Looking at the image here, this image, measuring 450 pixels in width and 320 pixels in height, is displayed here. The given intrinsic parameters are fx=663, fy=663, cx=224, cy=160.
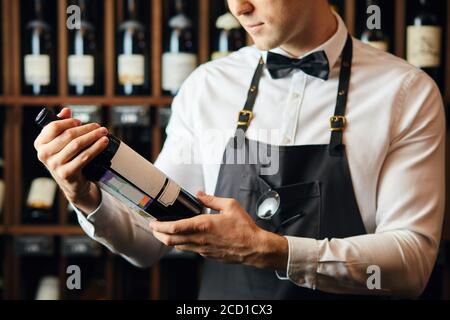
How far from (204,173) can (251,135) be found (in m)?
→ 0.14

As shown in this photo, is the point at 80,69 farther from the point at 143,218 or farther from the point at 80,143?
the point at 80,143

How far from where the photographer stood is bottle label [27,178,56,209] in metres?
2.45

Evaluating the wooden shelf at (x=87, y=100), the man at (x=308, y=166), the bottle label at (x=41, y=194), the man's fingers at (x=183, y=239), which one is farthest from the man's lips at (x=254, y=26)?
the bottle label at (x=41, y=194)

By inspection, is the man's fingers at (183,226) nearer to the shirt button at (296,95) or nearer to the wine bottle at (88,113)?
the shirt button at (296,95)

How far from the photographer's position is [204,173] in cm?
149

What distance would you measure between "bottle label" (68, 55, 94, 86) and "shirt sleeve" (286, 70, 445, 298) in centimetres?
130

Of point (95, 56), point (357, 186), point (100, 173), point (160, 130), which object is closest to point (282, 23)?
point (357, 186)

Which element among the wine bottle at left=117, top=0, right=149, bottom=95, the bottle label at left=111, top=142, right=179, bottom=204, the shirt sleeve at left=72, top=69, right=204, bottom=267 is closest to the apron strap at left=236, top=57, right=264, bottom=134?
the shirt sleeve at left=72, top=69, right=204, bottom=267

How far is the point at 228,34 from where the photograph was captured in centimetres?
255

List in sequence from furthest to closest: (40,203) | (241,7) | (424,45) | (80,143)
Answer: (40,203) < (424,45) < (241,7) < (80,143)

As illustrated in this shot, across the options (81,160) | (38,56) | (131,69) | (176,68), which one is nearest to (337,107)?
(81,160)

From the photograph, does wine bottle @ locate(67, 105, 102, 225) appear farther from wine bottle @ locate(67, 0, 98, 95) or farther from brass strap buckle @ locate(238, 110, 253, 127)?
brass strap buckle @ locate(238, 110, 253, 127)

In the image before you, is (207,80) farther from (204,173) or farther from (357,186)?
(357,186)

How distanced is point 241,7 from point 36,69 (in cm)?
128
